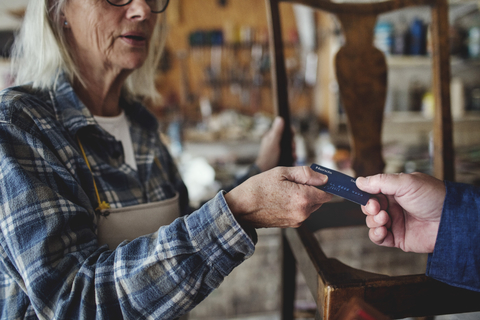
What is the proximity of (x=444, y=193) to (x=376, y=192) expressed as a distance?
113 mm

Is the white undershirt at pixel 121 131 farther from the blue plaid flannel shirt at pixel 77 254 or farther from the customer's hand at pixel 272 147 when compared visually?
the customer's hand at pixel 272 147

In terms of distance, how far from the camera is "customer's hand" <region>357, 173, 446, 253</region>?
516 millimetres

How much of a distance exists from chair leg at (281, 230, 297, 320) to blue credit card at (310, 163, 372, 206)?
457 mm

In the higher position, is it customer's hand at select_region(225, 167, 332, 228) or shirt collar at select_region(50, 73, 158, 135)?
shirt collar at select_region(50, 73, 158, 135)

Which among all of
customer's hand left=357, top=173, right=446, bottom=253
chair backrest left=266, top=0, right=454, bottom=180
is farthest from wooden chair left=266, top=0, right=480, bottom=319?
customer's hand left=357, top=173, right=446, bottom=253

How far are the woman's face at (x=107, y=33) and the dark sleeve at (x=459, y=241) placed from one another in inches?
29.9

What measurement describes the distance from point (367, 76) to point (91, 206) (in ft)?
2.81

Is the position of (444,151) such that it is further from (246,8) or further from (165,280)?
(246,8)

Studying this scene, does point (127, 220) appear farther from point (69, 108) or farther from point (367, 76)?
point (367, 76)

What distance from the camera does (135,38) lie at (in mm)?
765

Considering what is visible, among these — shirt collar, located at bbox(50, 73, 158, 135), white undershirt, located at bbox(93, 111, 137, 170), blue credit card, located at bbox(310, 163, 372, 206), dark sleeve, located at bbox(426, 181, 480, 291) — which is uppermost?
shirt collar, located at bbox(50, 73, 158, 135)

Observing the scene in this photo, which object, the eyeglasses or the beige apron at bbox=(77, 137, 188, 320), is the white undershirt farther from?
the eyeglasses

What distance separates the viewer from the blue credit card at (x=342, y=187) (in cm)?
53

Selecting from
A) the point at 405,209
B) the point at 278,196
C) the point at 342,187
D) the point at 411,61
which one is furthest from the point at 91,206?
the point at 411,61
